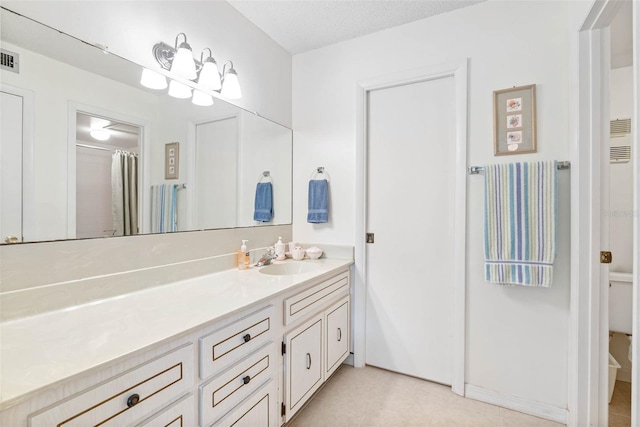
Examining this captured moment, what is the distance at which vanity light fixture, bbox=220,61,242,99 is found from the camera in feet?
6.05

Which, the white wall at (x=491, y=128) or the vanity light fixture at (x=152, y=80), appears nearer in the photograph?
the vanity light fixture at (x=152, y=80)

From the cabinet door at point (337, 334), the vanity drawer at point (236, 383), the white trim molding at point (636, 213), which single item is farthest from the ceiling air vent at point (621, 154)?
the vanity drawer at point (236, 383)

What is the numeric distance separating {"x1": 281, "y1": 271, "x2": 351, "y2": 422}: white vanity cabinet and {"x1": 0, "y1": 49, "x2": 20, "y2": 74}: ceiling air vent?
4.54 feet

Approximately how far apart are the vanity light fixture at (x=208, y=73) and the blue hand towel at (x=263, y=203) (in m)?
0.74

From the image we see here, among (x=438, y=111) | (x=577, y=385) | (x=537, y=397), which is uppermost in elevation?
(x=438, y=111)

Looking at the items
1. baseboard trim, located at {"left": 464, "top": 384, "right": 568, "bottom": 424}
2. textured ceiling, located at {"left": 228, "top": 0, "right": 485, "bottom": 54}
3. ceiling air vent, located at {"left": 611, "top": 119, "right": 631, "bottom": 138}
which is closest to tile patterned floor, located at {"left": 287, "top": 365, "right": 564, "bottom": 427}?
baseboard trim, located at {"left": 464, "top": 384, "right": 568, "bottom": 424}

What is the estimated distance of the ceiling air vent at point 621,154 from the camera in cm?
214

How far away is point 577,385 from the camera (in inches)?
60.7

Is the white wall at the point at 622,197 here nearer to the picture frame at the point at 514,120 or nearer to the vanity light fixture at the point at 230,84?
the picture frame at the point at 514,120

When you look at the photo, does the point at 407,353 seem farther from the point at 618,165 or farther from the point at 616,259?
the point at 618,165

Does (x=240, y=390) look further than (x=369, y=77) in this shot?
No

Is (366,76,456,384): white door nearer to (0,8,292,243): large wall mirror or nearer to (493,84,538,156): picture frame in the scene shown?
(493,84,538,156): picture frame

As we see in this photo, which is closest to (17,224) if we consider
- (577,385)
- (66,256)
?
(66,256)

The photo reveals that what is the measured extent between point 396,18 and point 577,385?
96.6 inches
